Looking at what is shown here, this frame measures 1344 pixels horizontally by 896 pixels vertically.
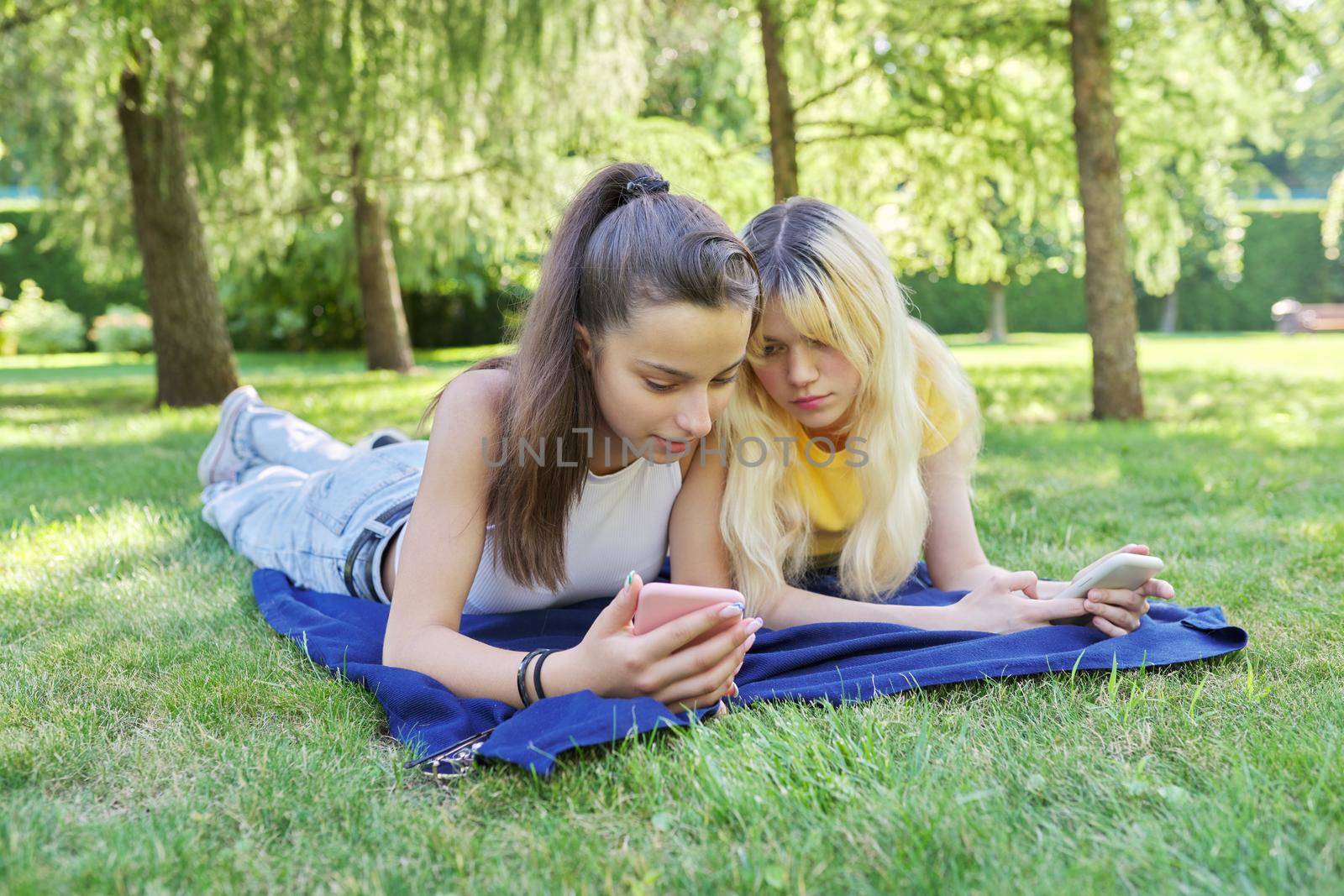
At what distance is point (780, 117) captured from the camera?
771 cm

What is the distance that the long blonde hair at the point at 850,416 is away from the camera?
2508 mm

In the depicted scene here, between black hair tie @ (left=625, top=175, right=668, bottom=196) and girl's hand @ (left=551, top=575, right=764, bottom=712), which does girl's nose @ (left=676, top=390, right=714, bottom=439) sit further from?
black hair tie @ (left=625, top=175, right=668, bottom=196)

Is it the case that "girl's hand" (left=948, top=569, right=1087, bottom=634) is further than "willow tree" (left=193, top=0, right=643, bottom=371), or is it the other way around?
"willow tree" (left=193, top=0, right=643, bottom=371)

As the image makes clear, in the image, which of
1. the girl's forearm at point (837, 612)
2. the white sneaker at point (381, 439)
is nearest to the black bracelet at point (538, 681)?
the girl's forearm at point (837, 612)

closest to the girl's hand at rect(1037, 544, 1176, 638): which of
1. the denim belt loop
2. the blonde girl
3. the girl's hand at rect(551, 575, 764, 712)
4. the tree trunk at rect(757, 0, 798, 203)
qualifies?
the blonde girl

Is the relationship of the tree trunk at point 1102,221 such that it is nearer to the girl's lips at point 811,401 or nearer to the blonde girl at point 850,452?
the blonde girl at point 850,452

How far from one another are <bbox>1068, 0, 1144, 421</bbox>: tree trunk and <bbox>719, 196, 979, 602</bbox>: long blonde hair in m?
4.53

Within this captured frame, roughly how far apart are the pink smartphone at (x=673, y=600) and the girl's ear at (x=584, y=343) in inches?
21.0

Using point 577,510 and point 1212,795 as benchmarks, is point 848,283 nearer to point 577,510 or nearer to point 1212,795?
point 577,510

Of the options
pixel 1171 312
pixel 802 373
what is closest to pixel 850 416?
pixel 802 373

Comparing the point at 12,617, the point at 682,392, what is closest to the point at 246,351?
the point at 12,617

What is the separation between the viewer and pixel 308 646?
2484 mm

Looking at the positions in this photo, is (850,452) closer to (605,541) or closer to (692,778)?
(605,541)

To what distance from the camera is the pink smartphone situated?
1866 mm
